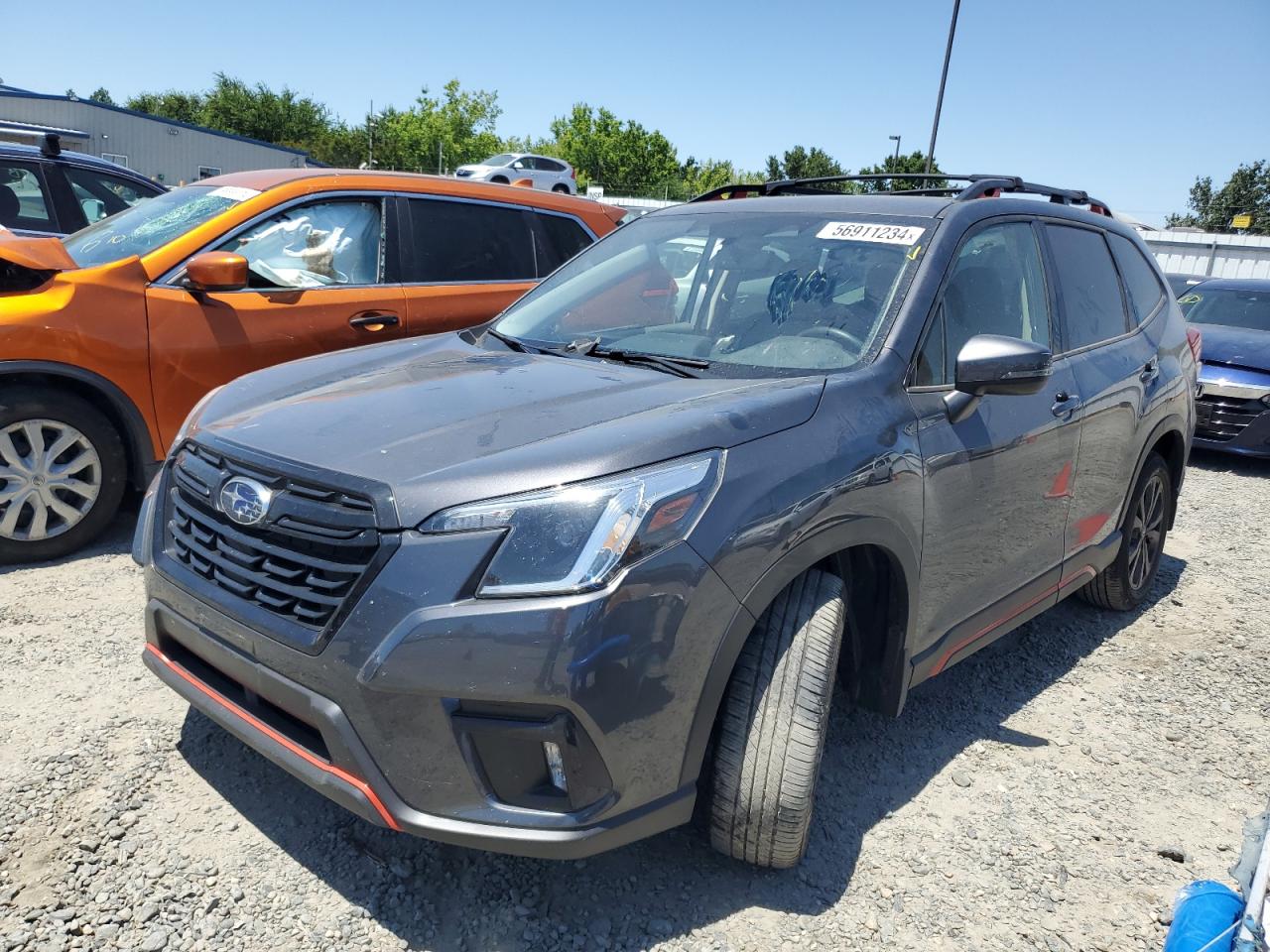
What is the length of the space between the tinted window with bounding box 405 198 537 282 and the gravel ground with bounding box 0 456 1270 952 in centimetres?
240

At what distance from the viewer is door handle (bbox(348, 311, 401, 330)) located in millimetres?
4758

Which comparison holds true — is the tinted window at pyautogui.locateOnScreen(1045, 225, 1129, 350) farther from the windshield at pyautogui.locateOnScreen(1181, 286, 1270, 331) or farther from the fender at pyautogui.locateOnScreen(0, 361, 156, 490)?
the windshield at pyautogui.locateOnScreen(1181, 286, 1270, 331)

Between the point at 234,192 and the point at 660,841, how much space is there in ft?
12.6

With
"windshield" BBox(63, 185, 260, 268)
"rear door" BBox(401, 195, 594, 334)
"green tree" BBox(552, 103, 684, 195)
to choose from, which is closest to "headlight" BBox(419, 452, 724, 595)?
"rear door" BBox(401, 195, 594, 334)

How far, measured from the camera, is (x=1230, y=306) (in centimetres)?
930

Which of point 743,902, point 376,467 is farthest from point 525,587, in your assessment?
point 743,902

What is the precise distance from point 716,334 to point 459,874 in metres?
1.71

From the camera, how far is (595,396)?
2.45 meters

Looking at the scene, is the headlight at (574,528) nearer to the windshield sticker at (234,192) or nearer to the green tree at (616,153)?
the windshield sticker at (234,192)

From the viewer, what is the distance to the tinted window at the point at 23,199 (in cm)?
648

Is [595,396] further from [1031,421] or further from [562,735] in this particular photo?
[1031,421]

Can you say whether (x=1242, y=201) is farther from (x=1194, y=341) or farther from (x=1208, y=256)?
(x=1194, y=341)

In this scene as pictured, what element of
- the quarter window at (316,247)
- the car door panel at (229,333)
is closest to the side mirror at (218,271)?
the car door panel at (229,333)

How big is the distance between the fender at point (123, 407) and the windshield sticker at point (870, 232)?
309 centimetres
